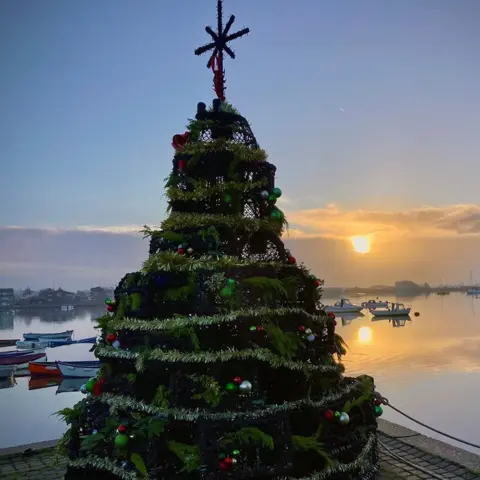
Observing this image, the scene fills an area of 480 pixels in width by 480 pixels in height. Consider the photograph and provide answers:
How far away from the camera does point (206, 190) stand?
8.19 meters

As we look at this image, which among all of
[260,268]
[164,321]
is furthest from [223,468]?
[260,268]

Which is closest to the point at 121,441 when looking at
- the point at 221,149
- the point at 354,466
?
the point at 354,466

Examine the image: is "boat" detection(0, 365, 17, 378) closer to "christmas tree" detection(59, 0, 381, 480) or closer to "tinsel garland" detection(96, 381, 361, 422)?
"christmas tree" detection(59, 0, 381, 480)

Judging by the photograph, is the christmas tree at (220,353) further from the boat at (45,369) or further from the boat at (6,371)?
the boat at (6,371)

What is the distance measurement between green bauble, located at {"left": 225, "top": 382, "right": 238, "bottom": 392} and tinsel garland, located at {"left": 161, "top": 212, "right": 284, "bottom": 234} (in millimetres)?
2593

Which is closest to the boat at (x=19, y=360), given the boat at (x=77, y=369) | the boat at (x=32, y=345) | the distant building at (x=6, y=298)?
the boat at (x=77, y=369)

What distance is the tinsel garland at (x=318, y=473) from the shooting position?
7348 mm

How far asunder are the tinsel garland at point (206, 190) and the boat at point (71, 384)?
26651mm

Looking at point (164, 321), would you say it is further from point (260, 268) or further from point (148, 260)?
point (260, 268)

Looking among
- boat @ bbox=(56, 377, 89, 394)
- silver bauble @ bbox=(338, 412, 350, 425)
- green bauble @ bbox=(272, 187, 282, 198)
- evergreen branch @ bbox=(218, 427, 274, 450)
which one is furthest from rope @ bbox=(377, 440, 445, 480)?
boat @ bbox=(56, 377, 89, 394)

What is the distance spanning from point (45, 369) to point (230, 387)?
103 feet

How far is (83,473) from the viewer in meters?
8.23

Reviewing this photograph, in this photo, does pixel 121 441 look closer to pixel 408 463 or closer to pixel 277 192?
pixel 277 192

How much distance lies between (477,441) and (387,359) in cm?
1871
